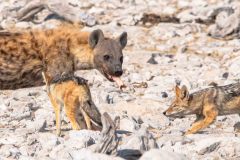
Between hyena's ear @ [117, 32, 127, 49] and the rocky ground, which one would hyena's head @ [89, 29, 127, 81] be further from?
the rocky ground

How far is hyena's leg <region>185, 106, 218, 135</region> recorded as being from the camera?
11.0 meters

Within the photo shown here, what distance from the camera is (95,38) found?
11.1 meters

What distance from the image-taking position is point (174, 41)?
1805cm

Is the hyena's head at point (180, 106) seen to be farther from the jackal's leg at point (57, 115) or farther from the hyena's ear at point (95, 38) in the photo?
the jackal's leg at point (57, 115)

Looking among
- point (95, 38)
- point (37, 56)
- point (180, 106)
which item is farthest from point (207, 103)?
point (37, 56)

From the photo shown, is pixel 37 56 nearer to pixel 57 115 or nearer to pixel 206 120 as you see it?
pixel 57 115

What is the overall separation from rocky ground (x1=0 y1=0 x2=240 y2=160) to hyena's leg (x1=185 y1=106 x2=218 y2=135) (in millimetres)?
174

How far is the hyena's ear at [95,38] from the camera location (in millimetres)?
11008

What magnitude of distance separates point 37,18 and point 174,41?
140 inches

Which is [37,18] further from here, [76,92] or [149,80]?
[76,92]

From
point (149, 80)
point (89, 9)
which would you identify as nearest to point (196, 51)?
point (149, 80)

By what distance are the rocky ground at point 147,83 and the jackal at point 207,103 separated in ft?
0.85

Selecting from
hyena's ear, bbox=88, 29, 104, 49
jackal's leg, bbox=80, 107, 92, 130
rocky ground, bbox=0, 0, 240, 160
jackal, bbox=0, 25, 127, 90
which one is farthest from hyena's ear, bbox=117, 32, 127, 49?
jackal's leg, bbox=80, 107, 92, 130

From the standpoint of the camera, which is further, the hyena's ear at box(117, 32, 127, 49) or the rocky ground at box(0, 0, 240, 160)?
the hyena's ear at box(117, 32, 127, 49)
